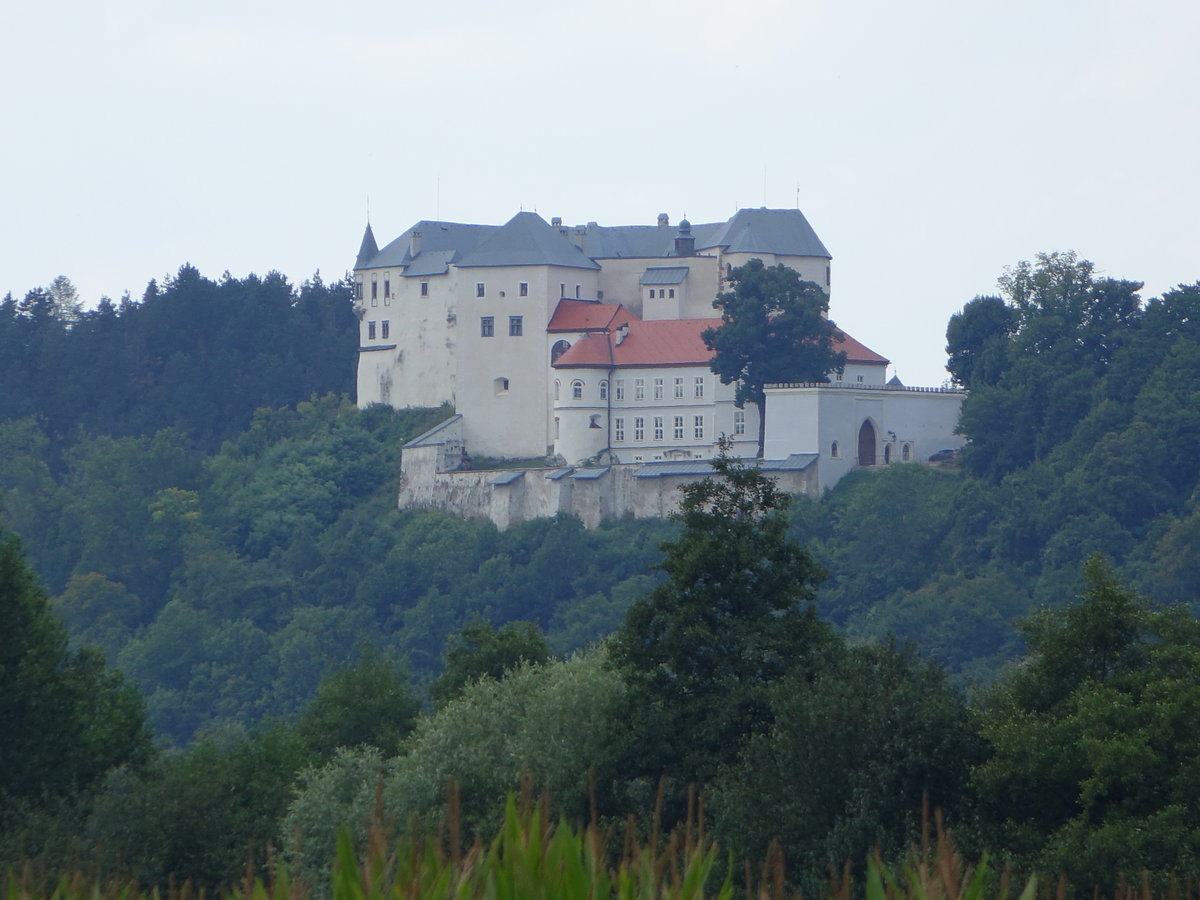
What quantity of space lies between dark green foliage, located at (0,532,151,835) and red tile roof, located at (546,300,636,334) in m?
43.1

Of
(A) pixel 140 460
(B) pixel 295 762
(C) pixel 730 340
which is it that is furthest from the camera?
(A) pixel 140 460

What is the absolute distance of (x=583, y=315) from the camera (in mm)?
72688

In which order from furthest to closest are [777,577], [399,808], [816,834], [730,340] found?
1. [730,340]
2. [777,577]
3. [399,808]
4. [816,834]

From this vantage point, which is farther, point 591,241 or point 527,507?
point 591,241

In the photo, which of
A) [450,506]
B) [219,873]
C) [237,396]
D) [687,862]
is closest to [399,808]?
[219,873]

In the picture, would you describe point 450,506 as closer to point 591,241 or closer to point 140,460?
point 591,241

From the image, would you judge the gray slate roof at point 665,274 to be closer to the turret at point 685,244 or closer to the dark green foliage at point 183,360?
the turret at point 685,244

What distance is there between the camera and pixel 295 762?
3219 cm

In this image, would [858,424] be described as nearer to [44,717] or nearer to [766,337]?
[766,337]

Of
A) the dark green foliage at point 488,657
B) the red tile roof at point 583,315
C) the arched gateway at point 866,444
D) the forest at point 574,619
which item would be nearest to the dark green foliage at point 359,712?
the forest at point 574,619

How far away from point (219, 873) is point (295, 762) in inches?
347

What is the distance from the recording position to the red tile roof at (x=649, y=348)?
69688mm

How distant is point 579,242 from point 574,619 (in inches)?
575

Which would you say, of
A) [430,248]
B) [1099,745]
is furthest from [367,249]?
[1099,745]
